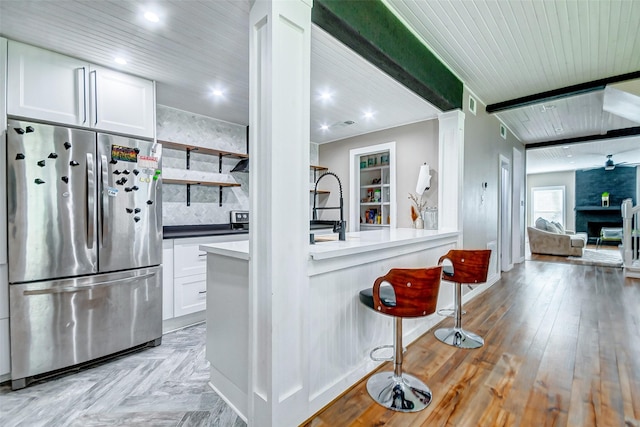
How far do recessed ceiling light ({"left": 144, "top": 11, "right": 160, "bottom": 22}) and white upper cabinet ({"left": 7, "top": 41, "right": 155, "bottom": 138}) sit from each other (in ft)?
2.89

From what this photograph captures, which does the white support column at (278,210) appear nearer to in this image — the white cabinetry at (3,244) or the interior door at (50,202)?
the interior door at (50,202)

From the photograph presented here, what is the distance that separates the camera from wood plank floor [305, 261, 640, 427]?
1681mm

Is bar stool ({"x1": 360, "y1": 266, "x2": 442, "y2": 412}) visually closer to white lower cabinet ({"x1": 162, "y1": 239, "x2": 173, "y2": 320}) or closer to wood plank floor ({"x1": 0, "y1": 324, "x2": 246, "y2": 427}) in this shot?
wood plank floor ({"x1": 0, "y1": 324, "x2": 246, "y2": 427})

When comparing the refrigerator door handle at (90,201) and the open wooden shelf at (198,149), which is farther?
the open wooden shelf at (198,149)

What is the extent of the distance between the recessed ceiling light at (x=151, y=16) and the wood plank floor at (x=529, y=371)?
2.72 meters

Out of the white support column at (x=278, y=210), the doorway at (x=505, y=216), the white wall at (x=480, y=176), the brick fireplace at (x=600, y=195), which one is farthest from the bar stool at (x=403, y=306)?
the brick fireplace at (x=600, y=195)

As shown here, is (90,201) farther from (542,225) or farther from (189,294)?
(542,225)

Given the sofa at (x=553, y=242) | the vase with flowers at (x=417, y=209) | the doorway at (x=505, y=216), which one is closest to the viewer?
the vase with flowers at (x=417, y=209)

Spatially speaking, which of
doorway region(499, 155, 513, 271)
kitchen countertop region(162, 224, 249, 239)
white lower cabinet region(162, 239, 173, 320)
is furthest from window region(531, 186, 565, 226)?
white lower cabinet region(162, 239, 173, 320)

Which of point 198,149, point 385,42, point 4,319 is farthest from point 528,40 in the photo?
point 4,319

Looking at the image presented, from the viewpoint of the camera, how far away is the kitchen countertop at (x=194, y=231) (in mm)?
2958

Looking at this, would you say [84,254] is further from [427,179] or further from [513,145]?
[513,145]

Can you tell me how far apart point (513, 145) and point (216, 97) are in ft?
19.9

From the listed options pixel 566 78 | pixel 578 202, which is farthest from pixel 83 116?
pixel 578 202
